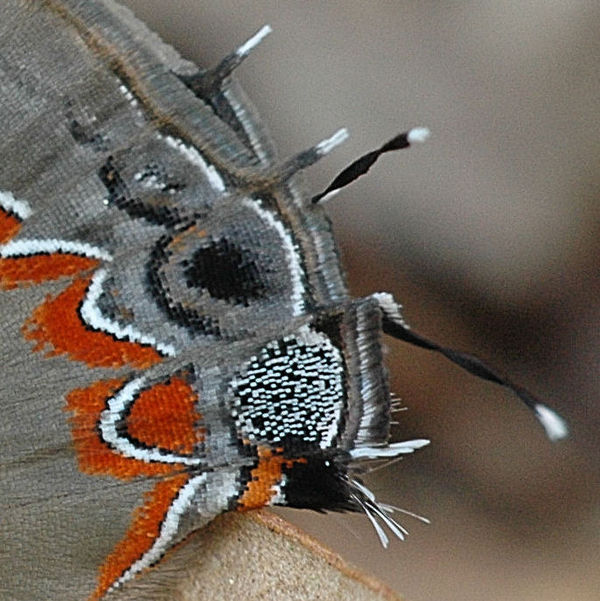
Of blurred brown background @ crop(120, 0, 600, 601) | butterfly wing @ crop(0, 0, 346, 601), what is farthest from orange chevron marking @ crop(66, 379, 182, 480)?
blurred brown background @ crop(120, 0, 600, 601)

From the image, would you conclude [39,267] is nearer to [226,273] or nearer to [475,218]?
[226,273]

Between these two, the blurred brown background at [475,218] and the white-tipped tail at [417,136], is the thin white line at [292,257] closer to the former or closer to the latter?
the white-tipped tail at [417,136]

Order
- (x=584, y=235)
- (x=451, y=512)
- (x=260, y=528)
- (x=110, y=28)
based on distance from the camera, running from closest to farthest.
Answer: (x=110, y=28) < (x=260, y=528) < (x=584, y=235) < (x=451, y=512)

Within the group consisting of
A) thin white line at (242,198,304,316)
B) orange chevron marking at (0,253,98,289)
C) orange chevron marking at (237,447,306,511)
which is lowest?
orange chevron marking at (237,447,306,511)

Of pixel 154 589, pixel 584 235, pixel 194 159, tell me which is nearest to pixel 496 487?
pixel 584 235

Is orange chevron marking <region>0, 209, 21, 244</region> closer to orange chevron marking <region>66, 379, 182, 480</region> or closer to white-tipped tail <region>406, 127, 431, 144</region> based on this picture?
orange chevron marking <region>66, 379, 182, 480</region>

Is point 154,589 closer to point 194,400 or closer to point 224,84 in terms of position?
point 194,400

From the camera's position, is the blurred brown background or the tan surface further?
the blurred brown background

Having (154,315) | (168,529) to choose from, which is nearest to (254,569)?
(168,529)
